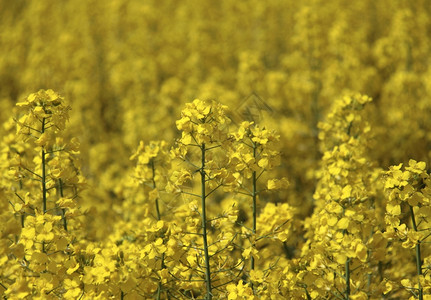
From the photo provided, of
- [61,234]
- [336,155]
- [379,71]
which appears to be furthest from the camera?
[379,71]

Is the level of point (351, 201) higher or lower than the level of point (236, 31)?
lower

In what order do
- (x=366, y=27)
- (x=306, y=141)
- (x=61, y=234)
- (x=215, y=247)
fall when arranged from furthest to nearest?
(x=366, y=27) → (x=306, y=141) → (x=215, y=247) → (x=61, y=234)

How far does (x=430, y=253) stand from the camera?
3.71m

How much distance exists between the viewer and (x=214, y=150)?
163 inches

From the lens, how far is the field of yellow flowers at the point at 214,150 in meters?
2.75

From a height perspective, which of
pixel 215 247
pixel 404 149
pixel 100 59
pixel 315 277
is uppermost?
pixel 100 59

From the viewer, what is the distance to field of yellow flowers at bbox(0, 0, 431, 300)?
2.75 m

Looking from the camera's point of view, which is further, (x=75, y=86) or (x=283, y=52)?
(x=283, y=52)

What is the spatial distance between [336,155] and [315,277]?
1.08 m

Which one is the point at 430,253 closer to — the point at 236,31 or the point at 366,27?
the point at 366,27

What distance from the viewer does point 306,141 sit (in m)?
6.79

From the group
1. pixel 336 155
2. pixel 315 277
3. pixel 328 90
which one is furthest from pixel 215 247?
pixel 328 90

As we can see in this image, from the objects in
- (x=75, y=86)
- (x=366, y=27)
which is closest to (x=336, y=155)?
(x=75, y=86)

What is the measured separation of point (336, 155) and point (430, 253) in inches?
34.0
